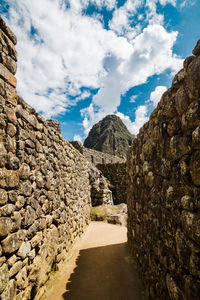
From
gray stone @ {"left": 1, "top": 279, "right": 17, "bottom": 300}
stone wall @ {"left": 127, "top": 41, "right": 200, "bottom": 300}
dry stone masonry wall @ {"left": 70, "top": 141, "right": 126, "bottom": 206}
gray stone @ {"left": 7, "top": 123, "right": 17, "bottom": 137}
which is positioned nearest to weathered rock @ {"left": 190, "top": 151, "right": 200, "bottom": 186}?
stone wall @ {"left": 127, "top": 41, "right": 200, "bottom": 300}

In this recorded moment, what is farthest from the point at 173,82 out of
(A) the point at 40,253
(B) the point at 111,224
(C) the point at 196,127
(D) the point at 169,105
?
(B) the point at 111,224

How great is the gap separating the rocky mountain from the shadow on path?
188 ft

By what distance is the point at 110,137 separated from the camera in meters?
70.1

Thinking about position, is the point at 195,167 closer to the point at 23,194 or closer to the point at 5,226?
the point at 5,226

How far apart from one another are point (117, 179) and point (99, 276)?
1470cm

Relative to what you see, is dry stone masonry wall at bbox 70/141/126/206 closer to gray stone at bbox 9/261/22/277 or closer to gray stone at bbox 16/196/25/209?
gray stone at bbox 16/196/25/209

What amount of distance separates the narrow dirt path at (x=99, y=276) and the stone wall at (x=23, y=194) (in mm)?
558

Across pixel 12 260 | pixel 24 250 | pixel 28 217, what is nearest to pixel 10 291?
pixel 12 260

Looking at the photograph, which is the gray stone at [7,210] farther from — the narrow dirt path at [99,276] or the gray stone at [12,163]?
the narrow dirt path at [99,276]

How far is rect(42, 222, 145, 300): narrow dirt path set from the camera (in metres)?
Result: 3.79

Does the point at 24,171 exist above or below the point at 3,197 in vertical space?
above

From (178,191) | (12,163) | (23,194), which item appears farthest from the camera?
(23,194)

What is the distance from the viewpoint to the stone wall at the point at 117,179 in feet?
60.3

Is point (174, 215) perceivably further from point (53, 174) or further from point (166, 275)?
point (53, 174)
